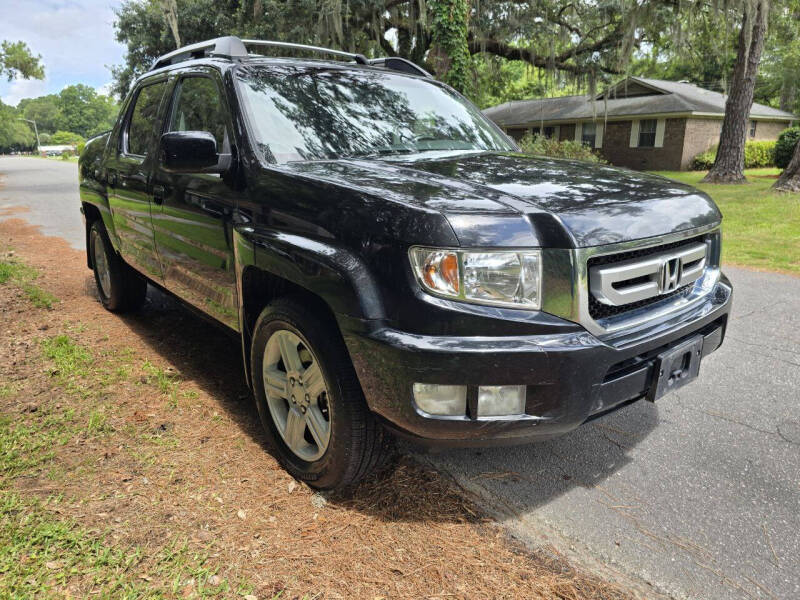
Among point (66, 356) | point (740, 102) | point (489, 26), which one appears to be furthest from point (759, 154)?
point (66, 356)

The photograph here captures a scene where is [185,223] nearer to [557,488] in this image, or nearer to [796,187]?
[557,488]

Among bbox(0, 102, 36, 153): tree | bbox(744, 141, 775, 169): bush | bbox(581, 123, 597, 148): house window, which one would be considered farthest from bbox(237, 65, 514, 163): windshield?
bbox(0, 102, 36, 153): tree

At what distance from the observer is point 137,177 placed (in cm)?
402

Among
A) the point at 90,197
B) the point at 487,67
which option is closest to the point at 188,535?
the point at 90,197

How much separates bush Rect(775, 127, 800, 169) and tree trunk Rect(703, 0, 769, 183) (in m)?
7.89

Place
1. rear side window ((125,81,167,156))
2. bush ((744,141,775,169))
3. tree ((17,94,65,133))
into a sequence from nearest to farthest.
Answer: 1. rear side window ((125,81,167,156))
2. bush ((744,141,775,169))
3. tree ((17,94,65,133))

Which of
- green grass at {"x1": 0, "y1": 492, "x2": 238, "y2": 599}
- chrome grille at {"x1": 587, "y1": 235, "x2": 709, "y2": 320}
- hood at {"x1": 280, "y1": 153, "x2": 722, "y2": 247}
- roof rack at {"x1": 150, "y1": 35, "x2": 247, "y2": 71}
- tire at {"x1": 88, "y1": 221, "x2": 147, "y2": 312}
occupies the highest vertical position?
roof rack at {"x1": 150, "y1": 35, "x2": 247, "y2": 71}

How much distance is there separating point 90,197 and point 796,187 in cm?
1475

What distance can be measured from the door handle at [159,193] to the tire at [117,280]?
1.48 metres

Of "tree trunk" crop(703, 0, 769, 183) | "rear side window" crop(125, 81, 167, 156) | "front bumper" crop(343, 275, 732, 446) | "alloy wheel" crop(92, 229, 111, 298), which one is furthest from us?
"tree trunk" crop(703, 0, 769, 183)

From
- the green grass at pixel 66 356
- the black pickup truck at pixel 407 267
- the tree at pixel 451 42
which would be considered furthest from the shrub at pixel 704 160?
the green grass at pixel 66 356

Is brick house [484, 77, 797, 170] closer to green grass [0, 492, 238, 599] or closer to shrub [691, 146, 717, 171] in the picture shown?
shrub [691, 146, 717, 171]

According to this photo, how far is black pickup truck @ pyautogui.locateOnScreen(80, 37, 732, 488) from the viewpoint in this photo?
6.81ft

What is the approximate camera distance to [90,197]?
527cm
